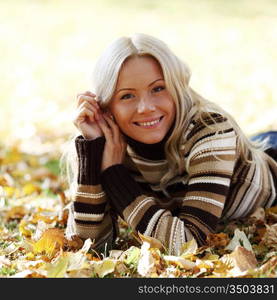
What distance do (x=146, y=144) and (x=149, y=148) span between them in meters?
0.03

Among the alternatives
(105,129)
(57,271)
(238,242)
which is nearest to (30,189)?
(105,129)

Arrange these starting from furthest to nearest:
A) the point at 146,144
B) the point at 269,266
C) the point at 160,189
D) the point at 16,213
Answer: the point at 16,213 → the point at 160,189 → the point at 146,144 → the point at 269,266

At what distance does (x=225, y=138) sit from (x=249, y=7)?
10173mm

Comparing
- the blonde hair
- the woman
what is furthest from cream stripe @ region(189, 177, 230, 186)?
the blonde hair

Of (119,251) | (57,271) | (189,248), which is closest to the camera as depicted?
(57,271)

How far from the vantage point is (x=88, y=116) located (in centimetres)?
302

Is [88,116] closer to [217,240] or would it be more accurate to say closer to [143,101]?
[143,101]

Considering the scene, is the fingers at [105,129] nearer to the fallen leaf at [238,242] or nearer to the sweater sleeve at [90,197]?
the sweater sleeve at [90,197]

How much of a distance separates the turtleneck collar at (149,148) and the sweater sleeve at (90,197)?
9.6 inches

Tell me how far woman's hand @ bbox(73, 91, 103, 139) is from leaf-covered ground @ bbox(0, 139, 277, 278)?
514 mm

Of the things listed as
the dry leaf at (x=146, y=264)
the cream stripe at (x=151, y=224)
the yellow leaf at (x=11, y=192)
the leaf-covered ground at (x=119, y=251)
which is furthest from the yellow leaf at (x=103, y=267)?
the yellow leaf at (x=11, y=192)

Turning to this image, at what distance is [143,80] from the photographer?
285 cm

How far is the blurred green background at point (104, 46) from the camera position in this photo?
275 inches

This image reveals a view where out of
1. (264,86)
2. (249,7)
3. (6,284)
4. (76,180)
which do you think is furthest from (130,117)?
(249,7)
